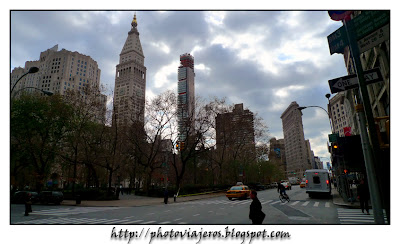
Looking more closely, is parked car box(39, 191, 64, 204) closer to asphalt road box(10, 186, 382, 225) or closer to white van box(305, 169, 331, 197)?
asphalt road box(10, 186, 382, 225)

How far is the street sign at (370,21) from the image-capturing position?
227 inches

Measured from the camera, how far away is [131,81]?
92.9 m

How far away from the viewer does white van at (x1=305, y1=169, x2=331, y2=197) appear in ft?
79.5

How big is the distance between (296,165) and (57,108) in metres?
163

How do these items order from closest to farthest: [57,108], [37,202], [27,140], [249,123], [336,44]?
[336,44], [27,140], [37,202], [57,108], [249,123]

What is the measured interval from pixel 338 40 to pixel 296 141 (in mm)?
165625

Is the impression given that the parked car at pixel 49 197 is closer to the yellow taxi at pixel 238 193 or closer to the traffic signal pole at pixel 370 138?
the yellow taxi at pixel 238 193

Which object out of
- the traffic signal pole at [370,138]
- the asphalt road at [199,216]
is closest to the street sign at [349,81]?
the traffic signal pole at [370,138]

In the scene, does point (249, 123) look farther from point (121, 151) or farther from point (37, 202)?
point (37, 202)

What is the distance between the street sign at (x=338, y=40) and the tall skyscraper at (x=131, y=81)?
3050 cm

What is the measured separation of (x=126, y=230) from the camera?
6.25m

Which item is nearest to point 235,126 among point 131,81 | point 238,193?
point 238,193

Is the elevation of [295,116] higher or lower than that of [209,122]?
higher

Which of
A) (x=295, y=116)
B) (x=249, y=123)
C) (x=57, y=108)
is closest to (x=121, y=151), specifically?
(x=57, y=108)
